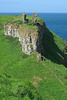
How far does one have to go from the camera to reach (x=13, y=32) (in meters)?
95.1

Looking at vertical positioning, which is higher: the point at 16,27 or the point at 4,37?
the point at 16,27

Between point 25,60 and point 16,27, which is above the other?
point 16,27

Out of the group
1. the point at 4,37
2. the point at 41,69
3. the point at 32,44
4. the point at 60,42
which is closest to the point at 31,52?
the point at 32,44

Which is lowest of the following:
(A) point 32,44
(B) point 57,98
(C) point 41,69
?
(B) point 57,98

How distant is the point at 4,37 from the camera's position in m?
97.9

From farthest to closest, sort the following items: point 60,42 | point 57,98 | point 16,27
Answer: point 60,42
point 16,27
point 57,98

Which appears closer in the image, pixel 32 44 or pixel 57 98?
pixel 57 98

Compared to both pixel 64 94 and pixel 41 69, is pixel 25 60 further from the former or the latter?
pixel 64 94

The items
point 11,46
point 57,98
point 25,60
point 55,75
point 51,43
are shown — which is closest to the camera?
point 57,98

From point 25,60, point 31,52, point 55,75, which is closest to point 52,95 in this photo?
point 55,75

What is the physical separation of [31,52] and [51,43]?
31.1 meters

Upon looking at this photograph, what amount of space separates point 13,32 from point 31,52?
29.5 metres

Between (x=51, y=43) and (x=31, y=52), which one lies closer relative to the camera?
(x=31, y=52)

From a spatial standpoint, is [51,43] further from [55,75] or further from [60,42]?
[55,75]
